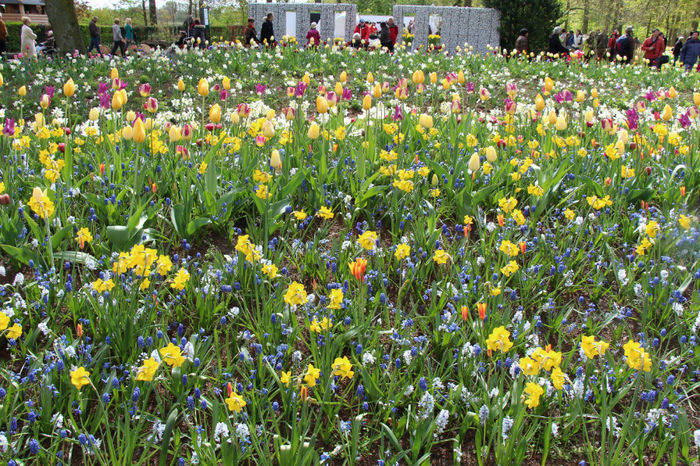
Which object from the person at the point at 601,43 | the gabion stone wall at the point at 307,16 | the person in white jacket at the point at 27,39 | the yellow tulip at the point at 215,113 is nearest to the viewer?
the yellow tulip at the point at 215,113

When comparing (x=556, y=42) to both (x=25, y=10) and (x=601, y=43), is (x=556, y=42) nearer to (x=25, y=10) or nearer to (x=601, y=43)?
(x=601, y=43)

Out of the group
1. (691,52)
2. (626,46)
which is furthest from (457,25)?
(691,52)

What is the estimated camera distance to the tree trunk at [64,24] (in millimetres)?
11523

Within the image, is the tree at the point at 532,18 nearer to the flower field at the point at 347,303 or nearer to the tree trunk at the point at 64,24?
the tree trunk at the point at 64,24

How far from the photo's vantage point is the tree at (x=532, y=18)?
17.6 metres

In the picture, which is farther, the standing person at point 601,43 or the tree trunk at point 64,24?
the standing person at point 601,43

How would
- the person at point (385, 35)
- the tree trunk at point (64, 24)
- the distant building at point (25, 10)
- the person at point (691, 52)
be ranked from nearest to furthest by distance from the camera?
the tree trunk at point (64, 24) < the person at point (691, 52) < the person at point (385, 35) < the distant building at point (25, 10)

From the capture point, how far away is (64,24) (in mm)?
11664

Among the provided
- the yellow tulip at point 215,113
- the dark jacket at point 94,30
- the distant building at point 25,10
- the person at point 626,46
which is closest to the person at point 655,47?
the person at point 626,46

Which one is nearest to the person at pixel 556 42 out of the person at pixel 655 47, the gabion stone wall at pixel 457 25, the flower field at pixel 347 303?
the person at pixel 655 47

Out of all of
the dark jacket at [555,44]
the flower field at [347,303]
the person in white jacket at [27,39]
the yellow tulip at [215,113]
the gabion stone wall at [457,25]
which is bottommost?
the flower field at [347,303]

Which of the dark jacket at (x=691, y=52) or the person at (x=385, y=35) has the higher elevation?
the person at (x=385, y=35)

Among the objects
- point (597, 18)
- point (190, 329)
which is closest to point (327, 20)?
point (190, 329)

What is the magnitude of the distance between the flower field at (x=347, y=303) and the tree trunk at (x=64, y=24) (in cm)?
947
